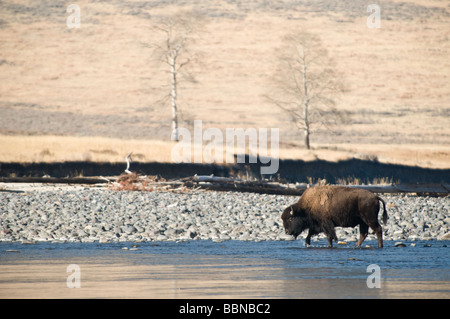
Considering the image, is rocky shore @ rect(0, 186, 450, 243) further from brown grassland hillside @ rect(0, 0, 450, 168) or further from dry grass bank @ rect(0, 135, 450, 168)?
brown grassland hillside @ rect(0, 0, 450, 168)

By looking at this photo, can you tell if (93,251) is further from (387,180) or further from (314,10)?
(314,10)

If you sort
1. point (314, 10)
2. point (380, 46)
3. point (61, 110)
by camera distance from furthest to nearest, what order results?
1. point (314, 10)
2. point (380, 46)
3. point (61, 110)

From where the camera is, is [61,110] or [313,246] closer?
[313,246]

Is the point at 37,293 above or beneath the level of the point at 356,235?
above

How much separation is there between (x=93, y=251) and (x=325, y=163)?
2597 centimetres

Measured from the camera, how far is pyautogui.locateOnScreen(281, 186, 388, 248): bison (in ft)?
49.8

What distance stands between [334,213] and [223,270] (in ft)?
13.9

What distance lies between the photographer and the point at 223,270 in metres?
11.7

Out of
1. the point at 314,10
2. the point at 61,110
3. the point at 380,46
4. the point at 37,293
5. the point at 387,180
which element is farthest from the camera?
the point at 314,10

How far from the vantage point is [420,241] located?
15.7 meters

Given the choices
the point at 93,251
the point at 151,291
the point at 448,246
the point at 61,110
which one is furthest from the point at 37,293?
the point at 61,110

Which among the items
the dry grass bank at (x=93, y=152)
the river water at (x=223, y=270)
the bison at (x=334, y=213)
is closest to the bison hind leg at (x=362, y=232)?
the bison at (x=334, y=213)

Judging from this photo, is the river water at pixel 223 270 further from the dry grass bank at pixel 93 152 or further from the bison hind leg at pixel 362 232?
the dry grass bank at pixel 93 152

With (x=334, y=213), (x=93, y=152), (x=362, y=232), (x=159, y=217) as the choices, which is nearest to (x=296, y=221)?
(x=334, y=213)
